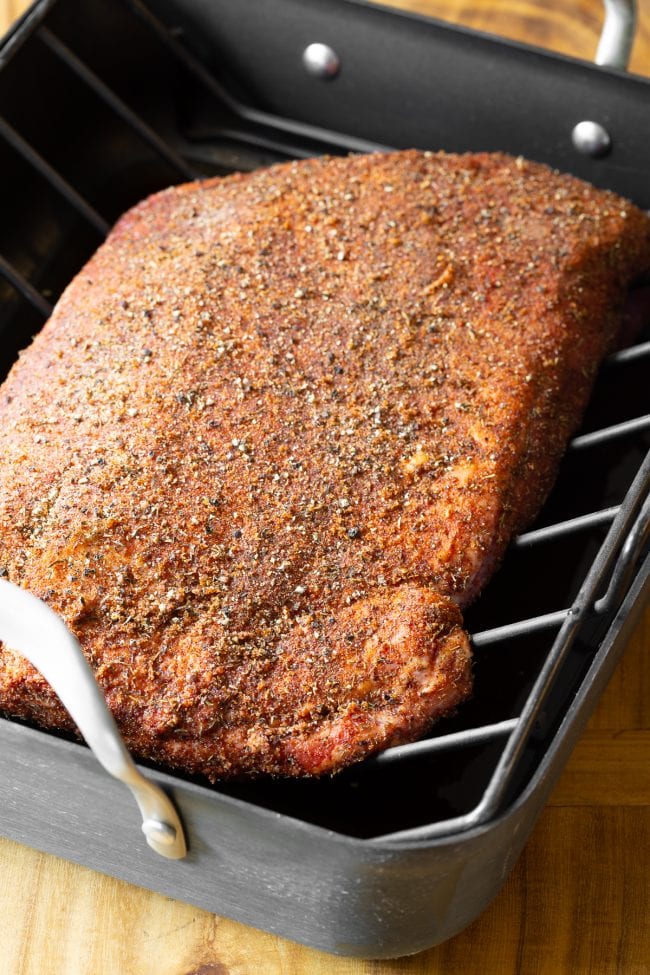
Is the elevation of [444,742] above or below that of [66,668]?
below

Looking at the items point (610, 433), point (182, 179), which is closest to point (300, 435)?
point (610, 433)

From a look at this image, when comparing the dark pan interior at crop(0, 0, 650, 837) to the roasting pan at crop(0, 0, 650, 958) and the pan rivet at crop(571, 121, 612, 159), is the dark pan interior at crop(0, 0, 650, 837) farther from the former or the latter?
the pan rivet at crop(571, 121, 612, 159)

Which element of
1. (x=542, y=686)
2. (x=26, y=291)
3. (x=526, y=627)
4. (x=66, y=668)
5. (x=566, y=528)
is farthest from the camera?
(x=26, y=291)

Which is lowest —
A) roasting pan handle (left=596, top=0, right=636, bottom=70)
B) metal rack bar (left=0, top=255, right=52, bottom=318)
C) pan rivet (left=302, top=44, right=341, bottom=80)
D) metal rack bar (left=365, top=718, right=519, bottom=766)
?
metal rack bar (left=365, top=718, right=519, bottom=766)

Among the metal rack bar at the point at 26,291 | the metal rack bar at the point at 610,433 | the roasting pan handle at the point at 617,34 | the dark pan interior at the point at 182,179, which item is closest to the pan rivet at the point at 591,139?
the roasting pan handle at the point at 617,34

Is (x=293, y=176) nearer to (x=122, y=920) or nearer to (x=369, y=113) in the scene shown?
(x=369, y=113)

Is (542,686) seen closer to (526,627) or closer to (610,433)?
(526,627)

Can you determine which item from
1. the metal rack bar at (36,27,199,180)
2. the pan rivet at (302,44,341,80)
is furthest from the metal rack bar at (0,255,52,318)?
the pan rivet at (302,44,341,80)
